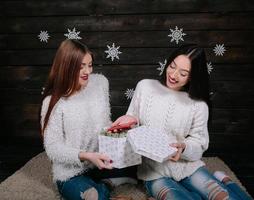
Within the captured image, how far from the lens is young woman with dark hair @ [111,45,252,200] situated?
6.56 ft

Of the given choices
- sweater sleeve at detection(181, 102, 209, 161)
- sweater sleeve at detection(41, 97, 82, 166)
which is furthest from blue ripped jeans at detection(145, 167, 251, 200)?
sweater sleeve at detection(41, 97, 82, 166)

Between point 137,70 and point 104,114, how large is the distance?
3.52 feet

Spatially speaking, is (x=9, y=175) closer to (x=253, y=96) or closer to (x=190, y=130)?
(x=190, y=130)

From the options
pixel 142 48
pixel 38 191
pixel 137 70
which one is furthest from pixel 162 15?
pixel 38 191

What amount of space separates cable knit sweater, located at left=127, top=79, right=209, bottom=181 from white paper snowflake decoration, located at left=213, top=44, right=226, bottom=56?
3.61 ft

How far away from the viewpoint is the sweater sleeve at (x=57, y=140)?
1978 millimetres

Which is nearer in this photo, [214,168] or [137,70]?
[214,168]

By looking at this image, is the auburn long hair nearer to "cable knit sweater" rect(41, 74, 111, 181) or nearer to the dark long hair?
"cable knit sweater" rect(41, 74, 111, 181)

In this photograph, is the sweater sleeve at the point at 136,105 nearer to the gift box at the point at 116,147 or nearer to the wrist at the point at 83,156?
the gift box at the point at 116,147

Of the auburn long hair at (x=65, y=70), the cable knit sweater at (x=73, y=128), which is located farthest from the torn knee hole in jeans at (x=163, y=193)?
the auburn long hair at (x=65, y=70)

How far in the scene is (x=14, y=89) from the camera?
333cm

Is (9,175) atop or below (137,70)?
below

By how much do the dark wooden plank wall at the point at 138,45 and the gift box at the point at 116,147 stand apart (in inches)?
52.0

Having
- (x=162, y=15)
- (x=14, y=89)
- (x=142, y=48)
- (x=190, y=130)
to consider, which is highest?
(x=162, y=15)
